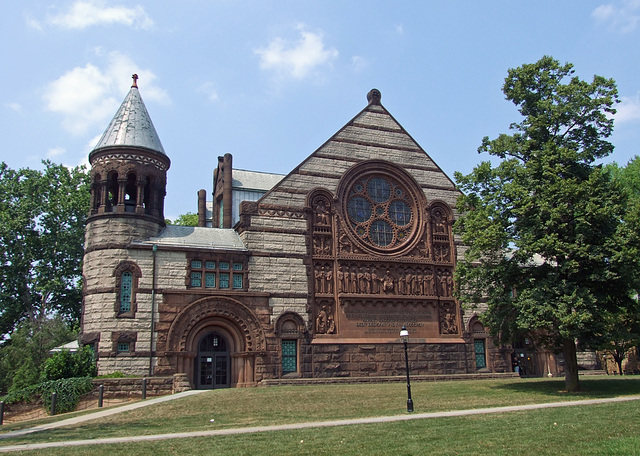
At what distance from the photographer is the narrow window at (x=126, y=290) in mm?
28672

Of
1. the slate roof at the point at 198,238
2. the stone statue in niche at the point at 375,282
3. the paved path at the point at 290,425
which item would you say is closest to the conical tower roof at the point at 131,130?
the slate roof at the point at 198,238

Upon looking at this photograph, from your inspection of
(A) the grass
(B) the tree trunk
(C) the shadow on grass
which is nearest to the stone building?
(A) the grass

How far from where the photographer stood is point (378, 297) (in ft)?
108

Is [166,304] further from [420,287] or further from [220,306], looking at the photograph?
[420,287]

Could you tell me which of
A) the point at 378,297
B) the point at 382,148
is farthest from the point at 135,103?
the point at 378,297

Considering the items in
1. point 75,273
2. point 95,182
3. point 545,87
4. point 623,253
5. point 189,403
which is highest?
point 545,87

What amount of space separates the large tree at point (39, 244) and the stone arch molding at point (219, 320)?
18273mm

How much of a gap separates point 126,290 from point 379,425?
1818cm

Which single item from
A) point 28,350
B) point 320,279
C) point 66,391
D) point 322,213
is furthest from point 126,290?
point 28,350

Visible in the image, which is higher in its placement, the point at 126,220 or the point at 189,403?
the point at 126,220

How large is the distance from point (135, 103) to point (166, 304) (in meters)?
12.6

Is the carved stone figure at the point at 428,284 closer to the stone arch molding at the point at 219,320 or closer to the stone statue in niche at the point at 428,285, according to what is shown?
the stone statue in niche at the point at 428,285

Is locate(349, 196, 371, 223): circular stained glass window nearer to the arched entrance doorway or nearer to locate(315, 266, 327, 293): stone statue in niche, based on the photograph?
locate(315, 266, 327, 293): stone statue in niche

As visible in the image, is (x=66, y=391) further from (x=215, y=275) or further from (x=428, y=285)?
(x=428, y=285)
